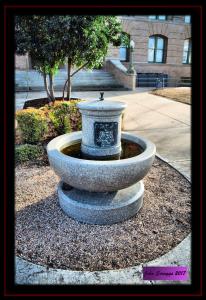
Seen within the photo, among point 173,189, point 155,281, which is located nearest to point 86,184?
point 155,281

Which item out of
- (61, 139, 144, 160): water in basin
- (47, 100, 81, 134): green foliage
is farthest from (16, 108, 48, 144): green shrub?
(61, 139, 144, 160): water in basin

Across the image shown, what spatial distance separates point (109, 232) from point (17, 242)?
114 cm

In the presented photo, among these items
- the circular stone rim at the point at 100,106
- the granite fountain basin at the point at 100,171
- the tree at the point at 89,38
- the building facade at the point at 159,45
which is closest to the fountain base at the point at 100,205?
the granite fountain basin at the point at 100,171

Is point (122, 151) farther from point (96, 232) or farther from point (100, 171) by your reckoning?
point (96, 232)

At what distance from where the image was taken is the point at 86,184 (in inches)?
138

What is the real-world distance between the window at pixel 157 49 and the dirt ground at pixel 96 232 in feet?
68.0

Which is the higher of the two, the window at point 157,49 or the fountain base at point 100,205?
the window at point 157,49

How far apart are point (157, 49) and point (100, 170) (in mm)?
22654

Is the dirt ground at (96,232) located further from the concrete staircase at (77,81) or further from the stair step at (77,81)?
the stair step at (77,81)

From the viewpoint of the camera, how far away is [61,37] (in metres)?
6.88

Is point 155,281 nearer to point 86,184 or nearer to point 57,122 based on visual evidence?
point 86,184

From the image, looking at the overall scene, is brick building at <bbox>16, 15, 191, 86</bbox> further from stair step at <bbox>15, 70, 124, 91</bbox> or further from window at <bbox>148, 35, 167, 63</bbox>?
stair step at <bbox>15, 70, 124, 91</bbox>

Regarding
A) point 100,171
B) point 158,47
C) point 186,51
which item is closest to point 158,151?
point 100,171

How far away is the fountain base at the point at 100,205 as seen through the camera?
3797 mm
